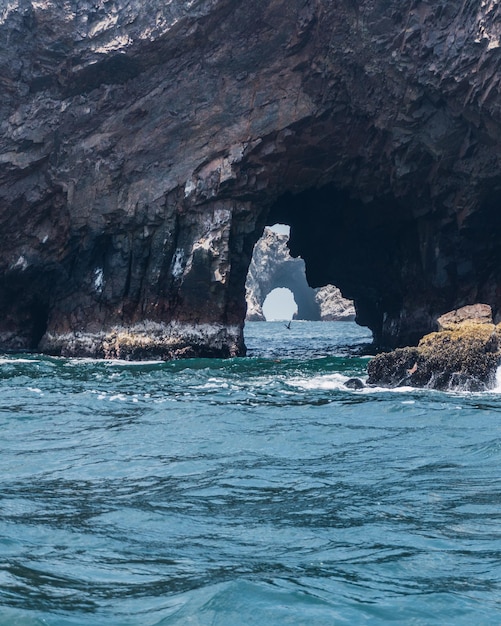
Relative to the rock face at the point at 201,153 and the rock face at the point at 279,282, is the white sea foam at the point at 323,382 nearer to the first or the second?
the rock face at the point at 201,153

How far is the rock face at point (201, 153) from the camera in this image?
31156mm

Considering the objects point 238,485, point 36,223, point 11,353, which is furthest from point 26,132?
point 238,485

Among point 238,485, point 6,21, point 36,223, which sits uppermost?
point 6,21

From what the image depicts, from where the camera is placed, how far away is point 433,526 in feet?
25.3

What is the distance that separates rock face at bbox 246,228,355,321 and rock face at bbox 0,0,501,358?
9485 centimetres

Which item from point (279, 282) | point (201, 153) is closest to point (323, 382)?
point (201, 153)

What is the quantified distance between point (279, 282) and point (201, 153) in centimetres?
10605

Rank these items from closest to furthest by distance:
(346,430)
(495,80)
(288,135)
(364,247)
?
(346,430), (495,80), (288,135), (364,247)

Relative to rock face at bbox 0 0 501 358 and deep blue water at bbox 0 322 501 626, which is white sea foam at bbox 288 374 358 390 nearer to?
deep blue water at bbox 0 322 501 626

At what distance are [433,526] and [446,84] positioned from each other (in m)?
24.5

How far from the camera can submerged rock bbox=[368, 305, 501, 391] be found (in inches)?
792

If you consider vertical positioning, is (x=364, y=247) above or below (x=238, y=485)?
above

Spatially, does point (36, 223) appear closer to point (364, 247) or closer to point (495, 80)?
point (364, 247)

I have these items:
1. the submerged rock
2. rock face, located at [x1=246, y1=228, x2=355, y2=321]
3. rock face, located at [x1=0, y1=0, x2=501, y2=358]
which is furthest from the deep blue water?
rock face, located at [x1=246, y1=228, x2=355, y2=321]
